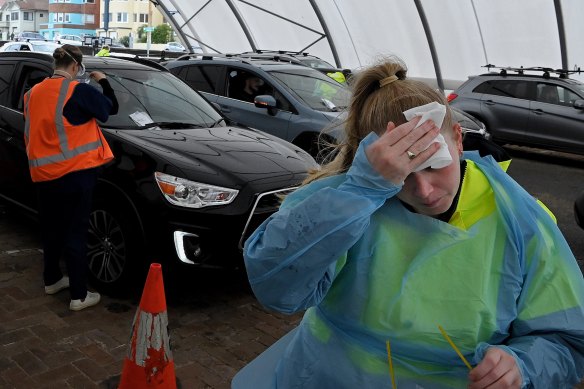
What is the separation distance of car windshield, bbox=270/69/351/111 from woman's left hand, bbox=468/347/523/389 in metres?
7.48

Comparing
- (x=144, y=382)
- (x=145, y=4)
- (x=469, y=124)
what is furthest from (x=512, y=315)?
(x=145, y=4)

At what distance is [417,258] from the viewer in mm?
1370

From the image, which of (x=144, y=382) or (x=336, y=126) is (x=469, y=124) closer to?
(x=144, y=382)

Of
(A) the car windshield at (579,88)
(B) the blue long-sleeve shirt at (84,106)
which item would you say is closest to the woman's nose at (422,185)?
(B) the blue long-sleeve shirt at (84,106)

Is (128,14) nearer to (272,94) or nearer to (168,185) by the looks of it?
(272,94)

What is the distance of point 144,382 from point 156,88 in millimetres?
3358

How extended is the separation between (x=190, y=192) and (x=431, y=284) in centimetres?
307

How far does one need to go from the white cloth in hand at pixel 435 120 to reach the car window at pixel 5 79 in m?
5.30

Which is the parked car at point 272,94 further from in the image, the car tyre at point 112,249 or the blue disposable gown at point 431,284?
the blue disposable gown at point 431,284

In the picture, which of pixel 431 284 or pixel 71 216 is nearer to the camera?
pixel 431 284

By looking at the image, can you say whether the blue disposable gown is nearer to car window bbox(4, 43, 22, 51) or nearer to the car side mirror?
the car side mirror

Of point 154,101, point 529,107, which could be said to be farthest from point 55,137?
point 529,107

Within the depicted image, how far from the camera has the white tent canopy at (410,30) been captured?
15133 mm

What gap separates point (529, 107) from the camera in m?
12.5
